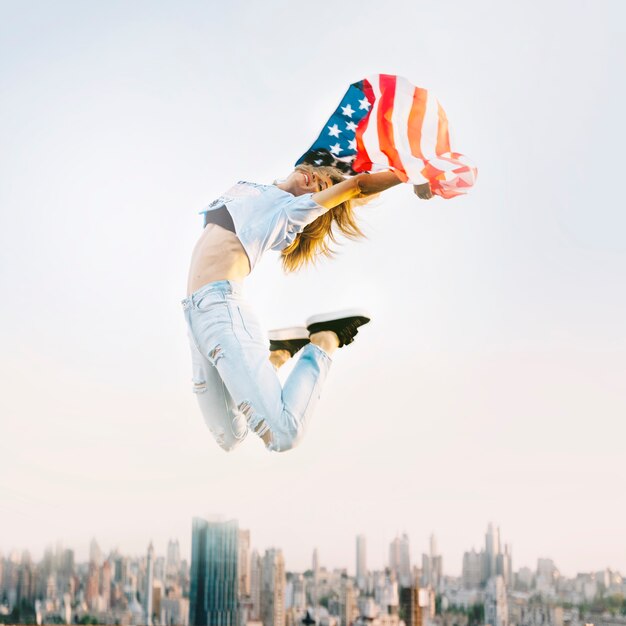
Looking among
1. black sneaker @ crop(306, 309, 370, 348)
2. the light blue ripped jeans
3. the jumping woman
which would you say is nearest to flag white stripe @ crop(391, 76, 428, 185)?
the jumping woman

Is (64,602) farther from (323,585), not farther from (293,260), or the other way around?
(293,260)

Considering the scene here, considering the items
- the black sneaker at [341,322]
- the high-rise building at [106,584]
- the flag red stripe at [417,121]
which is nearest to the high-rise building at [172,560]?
the high-rise building at [106,584]

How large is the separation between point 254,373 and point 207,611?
4.57ft

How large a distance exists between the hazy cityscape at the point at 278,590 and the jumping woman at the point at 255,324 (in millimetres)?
878

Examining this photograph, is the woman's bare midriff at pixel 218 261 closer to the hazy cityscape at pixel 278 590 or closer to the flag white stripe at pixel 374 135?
the flag white stripe at pixel 374 135

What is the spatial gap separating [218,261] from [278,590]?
4.83 feet

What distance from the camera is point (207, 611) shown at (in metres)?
3.35

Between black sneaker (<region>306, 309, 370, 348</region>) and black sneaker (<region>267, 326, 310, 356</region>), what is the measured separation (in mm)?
119

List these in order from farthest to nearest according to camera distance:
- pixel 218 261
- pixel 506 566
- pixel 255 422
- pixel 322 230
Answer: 1. pixel 506 566
2. pixel 322 230
3. pixel 218 261
4. pixel 255 422

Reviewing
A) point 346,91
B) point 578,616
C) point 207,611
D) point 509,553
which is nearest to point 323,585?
point 207,611

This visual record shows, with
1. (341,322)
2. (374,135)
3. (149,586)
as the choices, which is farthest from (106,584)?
(374,135)

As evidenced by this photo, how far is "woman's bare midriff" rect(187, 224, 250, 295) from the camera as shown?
2.46m

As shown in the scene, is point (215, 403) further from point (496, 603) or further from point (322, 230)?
point (496, 603)

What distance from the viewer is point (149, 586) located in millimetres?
3348
